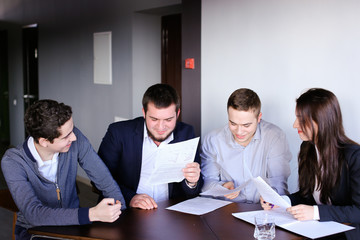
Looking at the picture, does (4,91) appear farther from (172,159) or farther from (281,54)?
(172,159)

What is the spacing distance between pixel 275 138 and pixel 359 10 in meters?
1.01

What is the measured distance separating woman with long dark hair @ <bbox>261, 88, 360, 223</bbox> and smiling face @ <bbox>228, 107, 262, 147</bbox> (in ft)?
1.30

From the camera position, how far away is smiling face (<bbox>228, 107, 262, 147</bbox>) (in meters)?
2.73

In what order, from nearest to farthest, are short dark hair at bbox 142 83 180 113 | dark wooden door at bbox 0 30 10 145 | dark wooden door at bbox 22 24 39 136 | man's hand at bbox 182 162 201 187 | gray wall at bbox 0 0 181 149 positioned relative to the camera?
man's hand at bbox 182 162 201 187 < short dark hair at bbox 142 83 180 113 < gray wall at bbox 0 0 181 149 < dark wooden door at bbox 22 24 39 136 < dark wooden door at bbox 0 30 10 145

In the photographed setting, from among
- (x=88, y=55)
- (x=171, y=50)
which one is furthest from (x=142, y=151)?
(x=88, y=55)

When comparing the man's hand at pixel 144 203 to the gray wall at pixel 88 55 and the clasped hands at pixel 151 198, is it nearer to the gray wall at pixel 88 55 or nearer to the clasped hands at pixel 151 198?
the clasped hands at pixel 151 198

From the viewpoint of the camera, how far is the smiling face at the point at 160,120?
2.68 meters

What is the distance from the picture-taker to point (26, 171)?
229 cm

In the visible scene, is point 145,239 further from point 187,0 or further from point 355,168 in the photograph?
point 187,0

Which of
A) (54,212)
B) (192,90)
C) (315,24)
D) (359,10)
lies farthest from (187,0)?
(54,212)

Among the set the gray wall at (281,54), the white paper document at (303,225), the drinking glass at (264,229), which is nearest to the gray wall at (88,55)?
the gray wall at (281,54)

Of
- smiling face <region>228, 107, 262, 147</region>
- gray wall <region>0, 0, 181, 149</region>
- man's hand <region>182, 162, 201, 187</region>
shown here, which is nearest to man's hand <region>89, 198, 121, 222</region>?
man's hand <region>182, 162, 201, 187</region>

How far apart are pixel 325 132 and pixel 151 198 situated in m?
1.04

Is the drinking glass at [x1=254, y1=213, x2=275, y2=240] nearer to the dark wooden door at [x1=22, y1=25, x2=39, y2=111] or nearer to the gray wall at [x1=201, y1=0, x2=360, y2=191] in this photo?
the gray wall at [x1=201, y1=0, x2=360, y2=191]
